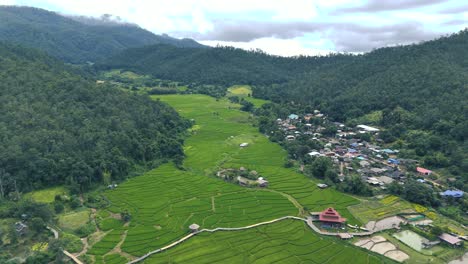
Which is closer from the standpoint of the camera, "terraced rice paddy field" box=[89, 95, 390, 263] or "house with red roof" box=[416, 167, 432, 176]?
"terraced rice paddy field" box=[89, 95, 390, 263]

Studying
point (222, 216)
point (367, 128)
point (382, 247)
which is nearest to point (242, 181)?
point (222, 216)

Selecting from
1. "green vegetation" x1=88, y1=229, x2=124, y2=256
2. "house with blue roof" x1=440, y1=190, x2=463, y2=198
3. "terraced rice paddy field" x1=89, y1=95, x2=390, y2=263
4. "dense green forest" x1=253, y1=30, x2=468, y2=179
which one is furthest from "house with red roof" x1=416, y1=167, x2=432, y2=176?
"green vegetation" x1=88, y1=229, x2=124, y2=256

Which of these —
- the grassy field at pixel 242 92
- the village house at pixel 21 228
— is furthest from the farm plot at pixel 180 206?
the grassy field at pixel 242 92

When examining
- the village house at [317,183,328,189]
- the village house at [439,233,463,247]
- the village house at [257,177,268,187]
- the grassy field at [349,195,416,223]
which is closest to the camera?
the village house at [439,233,463,247]

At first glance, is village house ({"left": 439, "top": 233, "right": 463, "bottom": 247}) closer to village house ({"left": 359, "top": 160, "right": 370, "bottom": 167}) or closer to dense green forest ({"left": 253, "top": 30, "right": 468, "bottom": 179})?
dense green forest ({"left": 253, "top": 30, "right": 468, "bottom": 179})

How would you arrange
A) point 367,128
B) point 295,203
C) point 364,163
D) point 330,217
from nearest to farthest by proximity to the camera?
point 330,217
point 295,203
point 364,163
point 367,128

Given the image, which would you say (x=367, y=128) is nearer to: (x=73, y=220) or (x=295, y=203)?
(x=295, y=203)

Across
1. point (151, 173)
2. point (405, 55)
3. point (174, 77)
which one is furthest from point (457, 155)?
point (174, 77)
